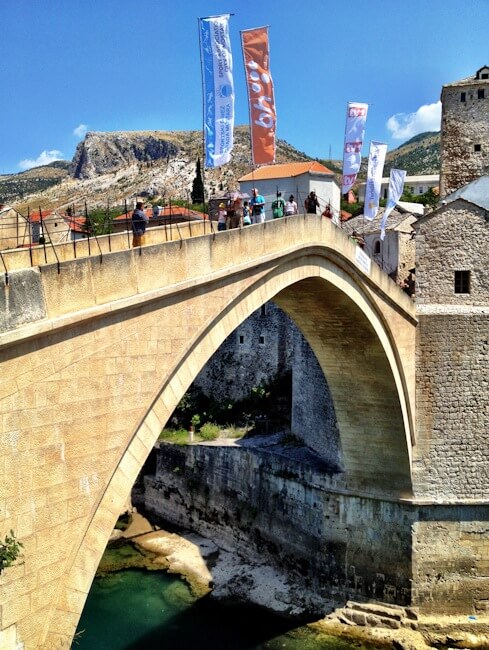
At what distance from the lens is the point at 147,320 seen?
7027mm

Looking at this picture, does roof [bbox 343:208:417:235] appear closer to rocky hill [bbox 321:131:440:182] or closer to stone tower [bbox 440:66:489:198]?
stone tower [bbox 440:66:489:198]

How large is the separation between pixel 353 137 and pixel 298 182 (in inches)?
601

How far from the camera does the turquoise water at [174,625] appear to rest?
1605cm

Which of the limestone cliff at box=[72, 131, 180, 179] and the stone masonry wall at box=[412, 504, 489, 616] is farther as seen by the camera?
the limestone cliff at box=[72, 131, 180, 179]

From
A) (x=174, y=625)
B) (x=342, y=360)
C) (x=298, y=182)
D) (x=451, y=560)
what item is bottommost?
(x=174, y=625)

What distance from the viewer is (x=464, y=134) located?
69.3ft

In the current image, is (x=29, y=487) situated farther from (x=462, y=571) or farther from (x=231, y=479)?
(x=231, y=479)

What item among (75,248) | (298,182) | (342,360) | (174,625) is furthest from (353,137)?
(298,182)

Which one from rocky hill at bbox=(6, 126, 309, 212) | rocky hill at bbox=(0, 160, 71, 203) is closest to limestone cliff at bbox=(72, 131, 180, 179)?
rocky hill at bbox=(6, 126, 309, 212)

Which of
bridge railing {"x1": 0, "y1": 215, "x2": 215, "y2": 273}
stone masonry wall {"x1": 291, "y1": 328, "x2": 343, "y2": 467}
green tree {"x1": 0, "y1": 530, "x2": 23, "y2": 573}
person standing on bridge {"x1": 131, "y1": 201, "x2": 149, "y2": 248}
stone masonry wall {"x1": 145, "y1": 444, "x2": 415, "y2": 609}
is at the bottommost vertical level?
stone masonry wall {"x1": 145, "y1": 444, "x2": 415, "y2": 609}

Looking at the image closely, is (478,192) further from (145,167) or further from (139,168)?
(145,167)

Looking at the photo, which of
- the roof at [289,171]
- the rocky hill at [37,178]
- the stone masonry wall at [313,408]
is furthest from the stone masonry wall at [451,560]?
the rocky hill at [37,178]

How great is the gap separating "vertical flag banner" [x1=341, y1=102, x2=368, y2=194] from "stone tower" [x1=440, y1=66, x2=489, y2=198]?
6073 millimetres

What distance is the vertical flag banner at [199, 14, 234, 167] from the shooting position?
10508 millimetres
